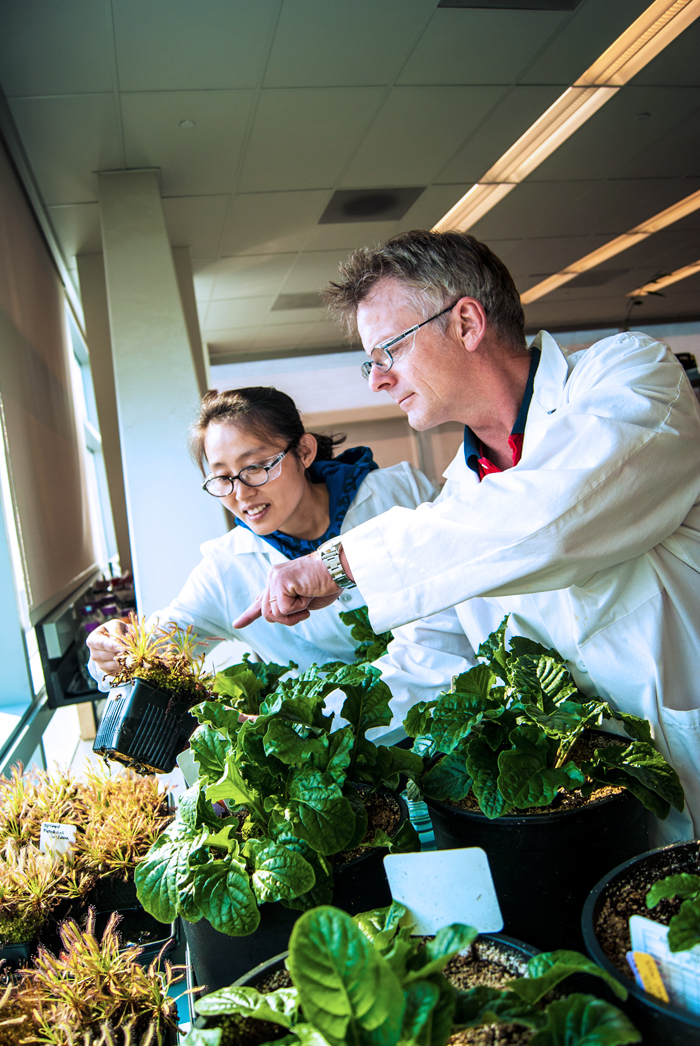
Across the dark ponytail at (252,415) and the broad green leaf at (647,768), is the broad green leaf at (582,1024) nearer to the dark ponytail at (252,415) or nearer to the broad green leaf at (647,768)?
the broad green leaf at (647,768)

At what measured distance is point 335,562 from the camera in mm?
957

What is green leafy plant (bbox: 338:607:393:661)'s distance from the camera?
131 centimetres

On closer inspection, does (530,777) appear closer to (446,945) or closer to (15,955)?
(446,945)

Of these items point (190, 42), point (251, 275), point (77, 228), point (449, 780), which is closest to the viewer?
point (449, 780)

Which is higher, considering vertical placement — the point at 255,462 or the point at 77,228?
the point at 77,228

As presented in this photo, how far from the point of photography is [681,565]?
993 mm

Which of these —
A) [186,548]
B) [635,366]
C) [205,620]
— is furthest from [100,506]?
[635,366]

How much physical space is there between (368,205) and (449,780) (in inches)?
185

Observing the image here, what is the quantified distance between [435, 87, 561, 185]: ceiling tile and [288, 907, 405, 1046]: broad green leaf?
13.4 feet

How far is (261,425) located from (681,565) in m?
1.02

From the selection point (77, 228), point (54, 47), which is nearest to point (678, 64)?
point (54, 47)

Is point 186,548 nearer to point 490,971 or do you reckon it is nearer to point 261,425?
point 261,425

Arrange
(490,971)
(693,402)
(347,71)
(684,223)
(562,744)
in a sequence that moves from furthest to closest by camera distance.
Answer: (684,223) < (347,71) < (693,402) < (562,744) < (490,971)

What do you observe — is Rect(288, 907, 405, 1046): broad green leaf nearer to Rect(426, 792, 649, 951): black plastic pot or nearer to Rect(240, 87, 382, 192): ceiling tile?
Rect(426, 792, 649, 951): black plastic pot
